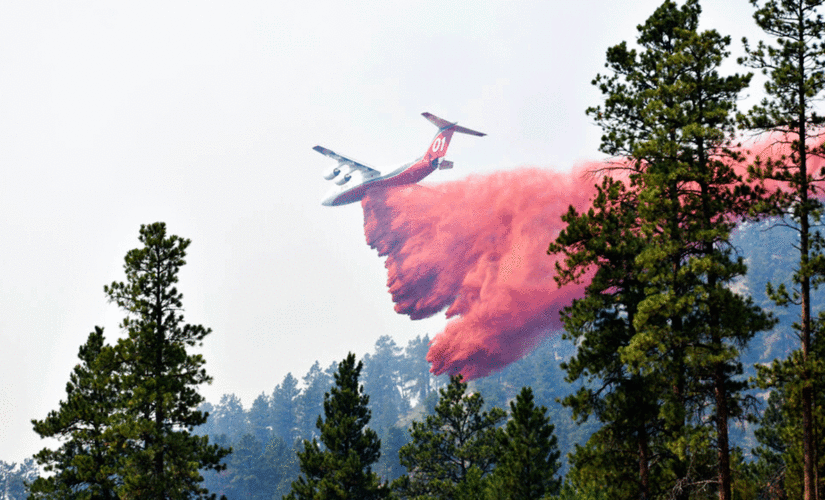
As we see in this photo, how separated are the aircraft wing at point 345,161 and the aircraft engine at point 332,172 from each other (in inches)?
29.3

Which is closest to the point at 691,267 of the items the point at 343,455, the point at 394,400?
the point at 343,455

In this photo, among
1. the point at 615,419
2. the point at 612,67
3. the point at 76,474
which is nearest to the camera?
the point at 615,419

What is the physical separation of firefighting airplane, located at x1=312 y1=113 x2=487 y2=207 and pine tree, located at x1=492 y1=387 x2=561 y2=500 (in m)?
38.7

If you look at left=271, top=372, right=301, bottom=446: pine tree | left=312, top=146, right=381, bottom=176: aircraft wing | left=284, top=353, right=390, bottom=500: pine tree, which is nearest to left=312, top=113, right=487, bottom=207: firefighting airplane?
left=312, top=146, right=381, bottom=176: aircraft wing

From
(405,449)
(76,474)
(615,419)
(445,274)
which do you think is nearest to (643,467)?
(615,419)

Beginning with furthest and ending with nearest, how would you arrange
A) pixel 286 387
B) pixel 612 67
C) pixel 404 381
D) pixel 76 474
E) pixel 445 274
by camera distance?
pixel 404 381 → pixel 286 387 → pixel 445 274 → pixel 76 474 → pixel 612 67

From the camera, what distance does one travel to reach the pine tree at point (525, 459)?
96.7ft

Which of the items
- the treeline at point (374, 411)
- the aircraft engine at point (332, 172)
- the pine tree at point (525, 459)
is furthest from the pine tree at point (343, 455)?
the aircraft engine at point (332, 172)

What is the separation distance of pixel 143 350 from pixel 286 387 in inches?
4331

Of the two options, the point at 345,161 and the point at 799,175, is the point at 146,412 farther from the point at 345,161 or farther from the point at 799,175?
the point at 345,161

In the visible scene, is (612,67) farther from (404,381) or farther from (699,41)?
(404,381)

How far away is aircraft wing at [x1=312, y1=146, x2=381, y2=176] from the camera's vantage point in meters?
71.6

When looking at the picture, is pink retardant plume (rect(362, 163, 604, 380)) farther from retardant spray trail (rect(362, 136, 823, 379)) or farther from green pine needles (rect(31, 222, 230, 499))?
green pine needles (rect(31, 222, 230, 499))

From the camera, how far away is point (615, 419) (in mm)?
16266
